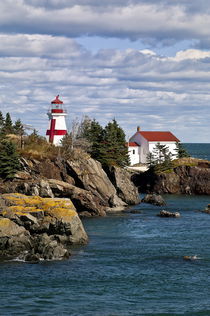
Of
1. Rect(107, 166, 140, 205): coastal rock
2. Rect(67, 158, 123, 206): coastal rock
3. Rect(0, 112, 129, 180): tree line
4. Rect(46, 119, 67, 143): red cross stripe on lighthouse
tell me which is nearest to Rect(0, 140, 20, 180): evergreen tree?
Rect(0, 112, 129, 180): tree line

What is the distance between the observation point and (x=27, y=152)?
70.7m

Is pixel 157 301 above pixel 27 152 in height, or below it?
below

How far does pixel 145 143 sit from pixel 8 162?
66.8 m

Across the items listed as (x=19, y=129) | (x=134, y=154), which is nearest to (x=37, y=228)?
(x=19, y=129)

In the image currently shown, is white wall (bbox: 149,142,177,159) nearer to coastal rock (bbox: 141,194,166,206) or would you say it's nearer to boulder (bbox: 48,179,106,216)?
coastal rock (bbox: 141,194,166,206)

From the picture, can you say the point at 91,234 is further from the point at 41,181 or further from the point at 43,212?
the point at 41,181

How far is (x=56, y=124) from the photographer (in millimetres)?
83625

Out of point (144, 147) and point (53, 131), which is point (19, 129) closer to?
point (53, 131)

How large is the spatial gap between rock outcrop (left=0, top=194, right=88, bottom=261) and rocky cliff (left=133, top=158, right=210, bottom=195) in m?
49.2

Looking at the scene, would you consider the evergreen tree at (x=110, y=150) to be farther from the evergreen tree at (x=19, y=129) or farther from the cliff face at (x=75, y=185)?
the evergreen tree at (x=19, y=129)

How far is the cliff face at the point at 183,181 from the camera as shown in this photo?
308 ft

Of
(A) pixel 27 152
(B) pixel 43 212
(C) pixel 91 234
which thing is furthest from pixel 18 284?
(A) pixel 27 152

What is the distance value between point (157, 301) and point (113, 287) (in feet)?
12.2

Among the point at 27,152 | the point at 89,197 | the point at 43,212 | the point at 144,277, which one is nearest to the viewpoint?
the point at 144,277
